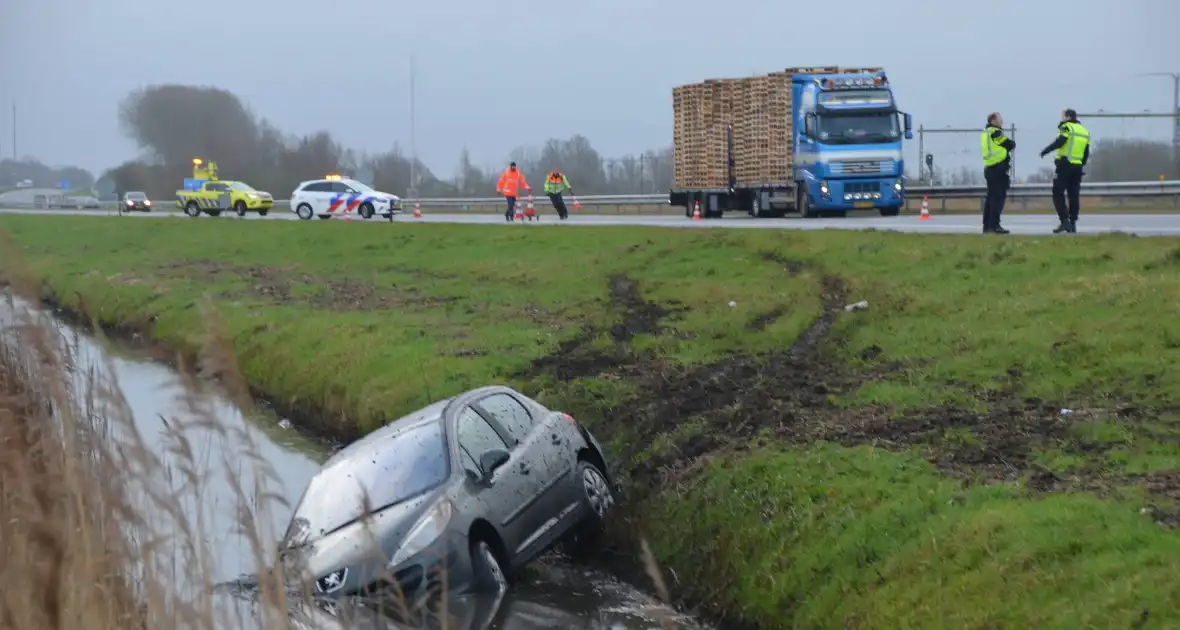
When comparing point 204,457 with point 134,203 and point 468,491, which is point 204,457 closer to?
point 468,491

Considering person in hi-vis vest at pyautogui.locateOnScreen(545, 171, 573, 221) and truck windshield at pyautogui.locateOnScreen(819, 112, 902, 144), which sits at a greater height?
truck windshield at pyautogui.locateOnScreen(819, 112, 902, 144)

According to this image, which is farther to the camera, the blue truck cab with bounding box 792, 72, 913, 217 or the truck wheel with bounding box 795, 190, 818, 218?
the truck wheel with bounding box 795, 190, 818, 218

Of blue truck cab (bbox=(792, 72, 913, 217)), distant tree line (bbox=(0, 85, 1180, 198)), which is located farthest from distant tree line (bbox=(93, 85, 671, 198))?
blue truck cab (bbox=(792, 72, 913, 217))

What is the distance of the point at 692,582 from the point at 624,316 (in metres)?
9.03

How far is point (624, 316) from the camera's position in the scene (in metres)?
19.8

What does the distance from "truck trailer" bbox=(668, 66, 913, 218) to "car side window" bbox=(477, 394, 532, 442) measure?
897 inches

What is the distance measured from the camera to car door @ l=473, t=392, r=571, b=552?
36.0ft

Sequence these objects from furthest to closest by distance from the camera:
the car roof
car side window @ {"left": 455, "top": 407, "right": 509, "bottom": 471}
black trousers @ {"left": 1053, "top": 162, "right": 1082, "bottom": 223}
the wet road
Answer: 1. black trousers @ {"left": 1053, "top": 162, "right": 1082, "bottom": 223}
2. the car roof
3. car side window @ {"left": 455, "top": 407, "right": 509, "bottom": 471}
4. the wet road

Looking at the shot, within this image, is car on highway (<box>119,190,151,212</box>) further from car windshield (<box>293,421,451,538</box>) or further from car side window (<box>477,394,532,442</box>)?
car windshield (<box>293,421,451,538</box>)

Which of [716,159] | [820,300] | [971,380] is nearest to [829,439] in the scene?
[971,380]

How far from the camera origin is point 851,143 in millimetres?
33812

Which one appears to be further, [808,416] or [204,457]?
[808,416]

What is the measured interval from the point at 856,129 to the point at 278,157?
177ft

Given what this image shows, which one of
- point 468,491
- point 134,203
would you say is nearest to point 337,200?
point 134,203
